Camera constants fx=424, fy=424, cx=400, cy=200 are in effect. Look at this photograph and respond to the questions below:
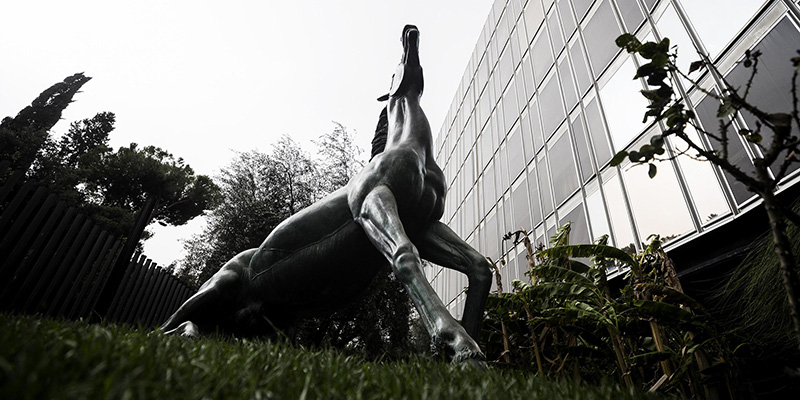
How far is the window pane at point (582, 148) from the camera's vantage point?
40.2 ft

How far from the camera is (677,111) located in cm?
181

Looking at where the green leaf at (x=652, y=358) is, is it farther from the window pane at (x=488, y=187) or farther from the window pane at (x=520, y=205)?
the window pane at (x=488, y=187)

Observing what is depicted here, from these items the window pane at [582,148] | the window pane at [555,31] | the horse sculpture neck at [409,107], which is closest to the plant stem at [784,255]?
the horse sculpture neck at [409,107]

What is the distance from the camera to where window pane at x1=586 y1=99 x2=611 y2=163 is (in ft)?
38.2

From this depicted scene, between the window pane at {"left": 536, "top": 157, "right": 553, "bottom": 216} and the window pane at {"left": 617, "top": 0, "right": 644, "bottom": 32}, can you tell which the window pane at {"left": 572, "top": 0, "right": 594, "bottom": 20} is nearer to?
the window pane at {"left": 617, "top": 0, "right": 644, "bottom": 32}

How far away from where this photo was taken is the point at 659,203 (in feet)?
31.4

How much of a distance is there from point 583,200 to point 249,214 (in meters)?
9.73

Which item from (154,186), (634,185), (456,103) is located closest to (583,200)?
(634,185)

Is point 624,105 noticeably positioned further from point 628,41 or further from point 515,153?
point 628,41

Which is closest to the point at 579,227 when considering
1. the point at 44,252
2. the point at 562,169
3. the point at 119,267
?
the point at 562,169

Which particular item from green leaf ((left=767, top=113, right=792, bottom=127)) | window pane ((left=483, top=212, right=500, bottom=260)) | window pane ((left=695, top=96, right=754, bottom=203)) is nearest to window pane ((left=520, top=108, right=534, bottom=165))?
window pane ((left=483, top=212, right=500, bottom=260))

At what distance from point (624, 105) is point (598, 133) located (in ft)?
3.41

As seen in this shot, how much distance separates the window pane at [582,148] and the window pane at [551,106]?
935mm

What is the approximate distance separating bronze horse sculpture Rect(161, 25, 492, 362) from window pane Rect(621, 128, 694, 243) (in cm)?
712
